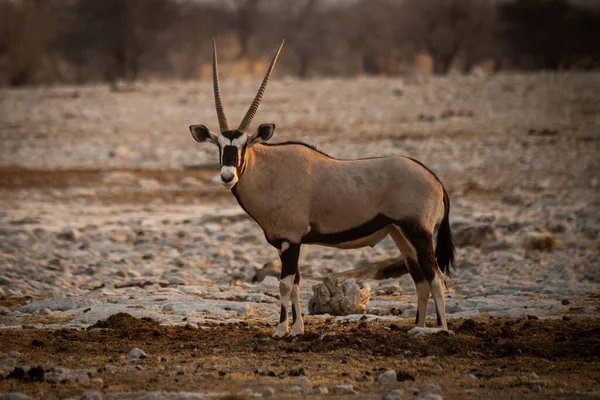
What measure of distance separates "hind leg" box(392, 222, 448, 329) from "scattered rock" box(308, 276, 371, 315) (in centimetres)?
78

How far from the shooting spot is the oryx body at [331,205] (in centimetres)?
870

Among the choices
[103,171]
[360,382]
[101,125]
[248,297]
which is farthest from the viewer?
[101,125]

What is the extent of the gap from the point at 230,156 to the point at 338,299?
180 centimetres

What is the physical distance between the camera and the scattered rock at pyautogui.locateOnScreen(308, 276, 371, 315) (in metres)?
9.52

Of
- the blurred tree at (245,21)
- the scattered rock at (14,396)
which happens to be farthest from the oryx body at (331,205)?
the blurred tree at (245,21)

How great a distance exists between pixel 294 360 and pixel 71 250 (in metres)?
6.32

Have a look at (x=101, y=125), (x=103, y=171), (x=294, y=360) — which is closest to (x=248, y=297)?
(x=294, y=360)

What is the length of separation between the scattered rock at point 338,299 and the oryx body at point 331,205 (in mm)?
794

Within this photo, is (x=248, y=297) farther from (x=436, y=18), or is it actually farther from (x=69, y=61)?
(x=69, y=61)

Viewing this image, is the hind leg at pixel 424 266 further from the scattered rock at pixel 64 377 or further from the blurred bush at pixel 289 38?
the blurred bush at pixel 289 38

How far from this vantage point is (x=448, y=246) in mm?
9344

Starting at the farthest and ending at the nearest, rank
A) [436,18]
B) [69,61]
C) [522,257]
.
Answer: [69,61]
[436,18]
[522,257]

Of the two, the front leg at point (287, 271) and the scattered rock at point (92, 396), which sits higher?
the front leg at point (287, 271)

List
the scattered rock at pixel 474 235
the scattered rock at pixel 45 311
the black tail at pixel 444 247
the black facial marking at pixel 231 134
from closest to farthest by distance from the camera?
the black facial marking at pixel 231 134
the black tail at pixel 444 247
the scattered rock at pixel 45 311
the scattered rock at pixel 474 235
